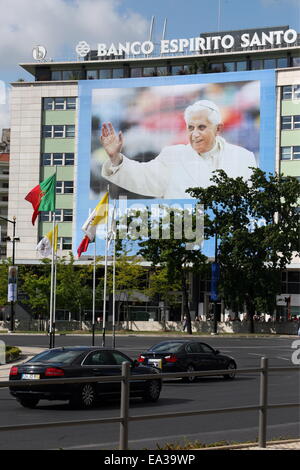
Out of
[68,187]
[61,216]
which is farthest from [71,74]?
[61,216]

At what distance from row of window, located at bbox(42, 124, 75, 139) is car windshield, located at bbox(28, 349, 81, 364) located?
80941mm

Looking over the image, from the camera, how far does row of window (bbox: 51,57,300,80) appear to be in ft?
309

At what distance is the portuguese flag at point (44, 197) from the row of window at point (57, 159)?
58797mm

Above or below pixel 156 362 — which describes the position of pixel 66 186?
above

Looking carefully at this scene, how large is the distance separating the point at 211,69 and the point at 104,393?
83800mm

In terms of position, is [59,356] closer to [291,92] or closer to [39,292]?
[39,292]

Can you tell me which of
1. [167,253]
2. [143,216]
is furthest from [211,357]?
[143,216]

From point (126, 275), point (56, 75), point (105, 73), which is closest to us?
point (126, 275)

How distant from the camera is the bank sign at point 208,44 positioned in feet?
307

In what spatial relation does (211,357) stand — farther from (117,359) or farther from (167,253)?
(167,253)

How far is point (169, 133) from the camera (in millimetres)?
93312

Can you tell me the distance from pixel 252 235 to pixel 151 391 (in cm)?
5733

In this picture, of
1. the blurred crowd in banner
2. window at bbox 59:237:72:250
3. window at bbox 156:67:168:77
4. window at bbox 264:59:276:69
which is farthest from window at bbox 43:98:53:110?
window at bbox 264:59:276:69

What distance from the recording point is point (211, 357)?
29.0m
